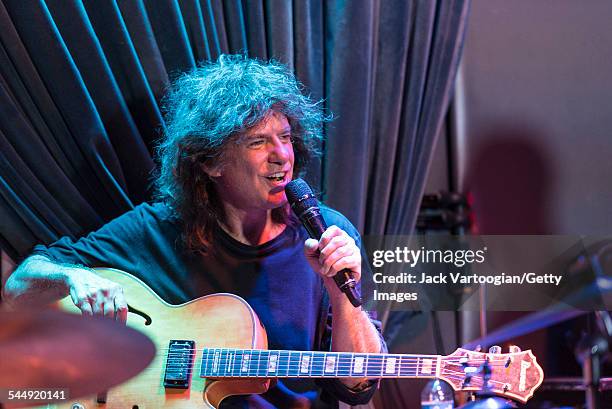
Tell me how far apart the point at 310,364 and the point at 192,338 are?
11.8 inches

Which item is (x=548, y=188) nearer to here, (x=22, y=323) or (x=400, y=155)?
(x=400, y=155)

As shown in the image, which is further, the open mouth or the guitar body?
the open mouth

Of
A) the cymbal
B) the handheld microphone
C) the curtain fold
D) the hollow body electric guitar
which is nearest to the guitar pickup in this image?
the hollow body electric guitar

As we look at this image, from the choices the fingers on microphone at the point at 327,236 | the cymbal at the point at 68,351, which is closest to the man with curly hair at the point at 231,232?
the fingers on microphone at the point at 327,236

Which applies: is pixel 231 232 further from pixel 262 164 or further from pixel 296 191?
pixel 296 191

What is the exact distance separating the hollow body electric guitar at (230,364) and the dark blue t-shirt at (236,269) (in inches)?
4.6

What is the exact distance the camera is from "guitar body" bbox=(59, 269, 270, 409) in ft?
6.57

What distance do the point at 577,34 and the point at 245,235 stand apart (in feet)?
4.05

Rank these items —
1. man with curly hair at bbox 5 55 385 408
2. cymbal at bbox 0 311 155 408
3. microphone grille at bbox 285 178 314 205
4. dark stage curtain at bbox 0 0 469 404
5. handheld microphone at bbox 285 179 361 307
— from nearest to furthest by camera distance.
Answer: cymbal at bbox 0 311 155 408, handheld microphone at bbox 285 179 361 307, microphone grille at bbox 285 178 314 205, man with curly hair at bbox 5 55 385 408, dark stage curtain at bbox 0 0 469 404

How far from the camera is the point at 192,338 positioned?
6.68ft

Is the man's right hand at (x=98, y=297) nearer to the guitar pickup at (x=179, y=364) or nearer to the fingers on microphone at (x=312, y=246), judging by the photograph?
the guitar pickup at (x=179, y=364)

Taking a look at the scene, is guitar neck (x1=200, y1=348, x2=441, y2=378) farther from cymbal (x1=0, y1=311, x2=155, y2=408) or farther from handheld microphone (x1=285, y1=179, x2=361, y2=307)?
cymbal (x1=0, y1=311, x2=155, y2=408)

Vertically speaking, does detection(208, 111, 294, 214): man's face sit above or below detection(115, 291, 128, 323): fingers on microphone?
above

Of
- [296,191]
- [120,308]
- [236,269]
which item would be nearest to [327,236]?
[296,191]
